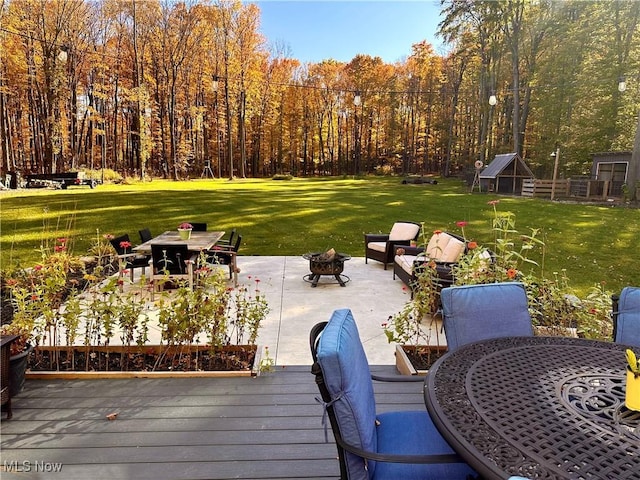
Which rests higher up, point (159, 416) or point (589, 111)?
point (589, 111)

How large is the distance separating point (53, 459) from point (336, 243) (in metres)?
7.11

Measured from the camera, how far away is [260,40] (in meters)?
26.3

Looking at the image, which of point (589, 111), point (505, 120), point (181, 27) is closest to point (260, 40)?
point (181, 27)

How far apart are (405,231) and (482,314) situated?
479 cm

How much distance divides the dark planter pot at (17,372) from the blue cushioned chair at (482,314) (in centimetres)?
249

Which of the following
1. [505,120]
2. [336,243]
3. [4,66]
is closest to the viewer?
[336,243]

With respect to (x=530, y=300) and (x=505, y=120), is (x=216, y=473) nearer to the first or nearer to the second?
(x=530, y=300)

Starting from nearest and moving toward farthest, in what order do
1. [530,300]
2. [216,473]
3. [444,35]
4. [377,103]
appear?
[216,473], [530,300], [444,35], [377,103]

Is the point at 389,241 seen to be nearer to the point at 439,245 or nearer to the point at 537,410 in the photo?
the point at 439,245

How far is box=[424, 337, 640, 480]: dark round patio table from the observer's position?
3.75 feet

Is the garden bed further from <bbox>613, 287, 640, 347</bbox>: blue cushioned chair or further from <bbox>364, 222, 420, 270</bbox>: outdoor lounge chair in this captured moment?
<bbox>364, 222, 420, 270</bbox>: outdoor lounge chair

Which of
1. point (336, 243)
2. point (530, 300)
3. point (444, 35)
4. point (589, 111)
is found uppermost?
point (444, 35)

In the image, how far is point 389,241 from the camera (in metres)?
6.66

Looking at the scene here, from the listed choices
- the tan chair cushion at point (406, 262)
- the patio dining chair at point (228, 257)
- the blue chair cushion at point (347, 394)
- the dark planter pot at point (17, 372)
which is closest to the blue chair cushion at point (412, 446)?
the blue chair cushion at point (347, 394)
